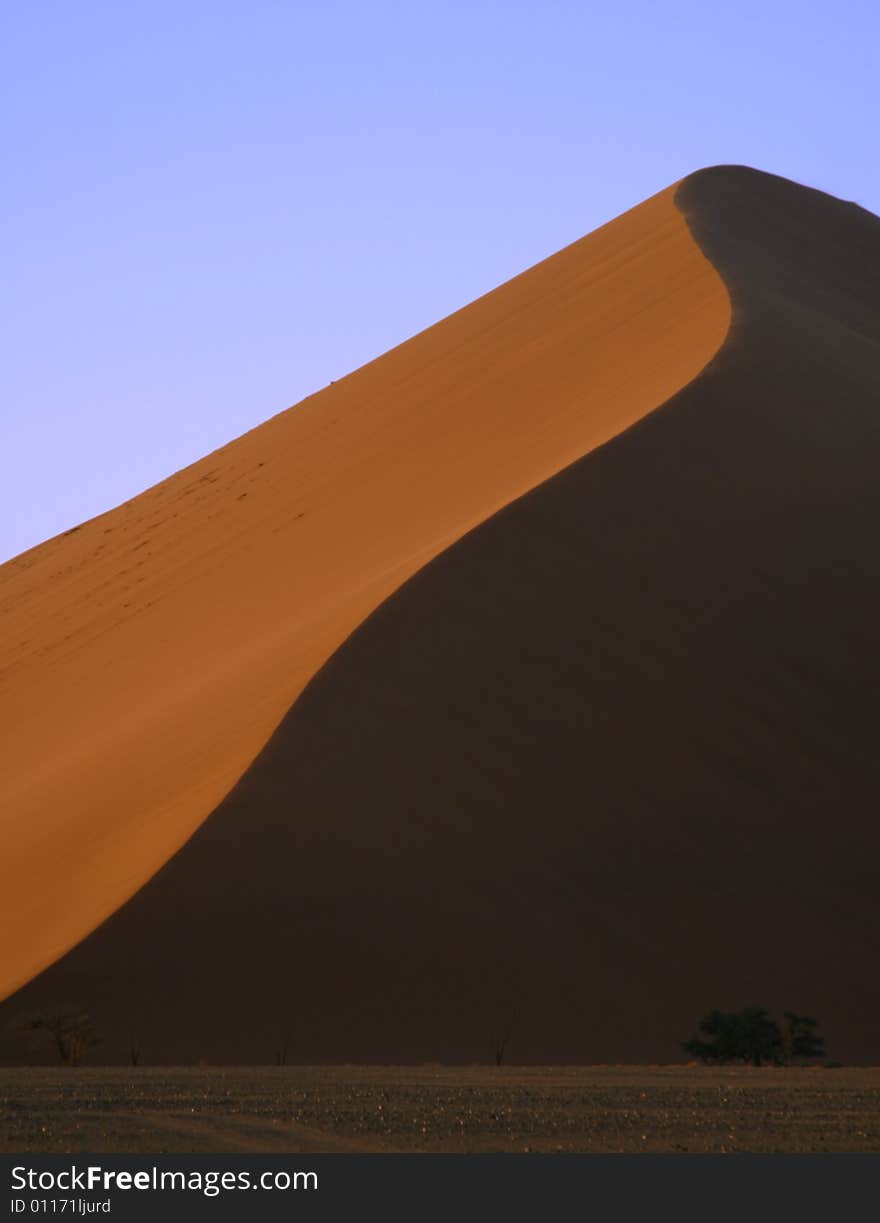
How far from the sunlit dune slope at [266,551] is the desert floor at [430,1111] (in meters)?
3.77

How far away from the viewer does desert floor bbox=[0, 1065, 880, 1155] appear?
8117mm

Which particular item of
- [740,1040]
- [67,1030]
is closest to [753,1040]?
[740,1040]

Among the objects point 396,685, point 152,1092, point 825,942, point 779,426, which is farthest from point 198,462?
point 152,1092

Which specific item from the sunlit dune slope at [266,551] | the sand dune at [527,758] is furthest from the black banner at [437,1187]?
the sunlit dune slope at [266,551]

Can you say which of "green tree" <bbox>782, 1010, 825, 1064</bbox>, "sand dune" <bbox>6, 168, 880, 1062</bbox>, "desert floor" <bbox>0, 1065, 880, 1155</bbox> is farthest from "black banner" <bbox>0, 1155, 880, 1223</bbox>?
"sand dune" <bbox>6, 168, 880, 1062</bbox>

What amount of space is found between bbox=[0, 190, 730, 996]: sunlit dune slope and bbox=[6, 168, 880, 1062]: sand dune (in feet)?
0.29

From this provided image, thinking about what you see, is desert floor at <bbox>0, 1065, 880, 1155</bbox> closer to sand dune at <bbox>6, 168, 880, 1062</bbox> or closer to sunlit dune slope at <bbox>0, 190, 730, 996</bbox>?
sand dune at <bbox>6, 168, 880, 1062</bbox>

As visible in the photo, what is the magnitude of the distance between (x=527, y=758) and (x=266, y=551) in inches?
352

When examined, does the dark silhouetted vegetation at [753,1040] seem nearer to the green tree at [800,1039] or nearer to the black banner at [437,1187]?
the green tree at [800,1039]

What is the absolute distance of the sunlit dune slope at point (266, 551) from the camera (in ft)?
52.6

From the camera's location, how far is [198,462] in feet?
119

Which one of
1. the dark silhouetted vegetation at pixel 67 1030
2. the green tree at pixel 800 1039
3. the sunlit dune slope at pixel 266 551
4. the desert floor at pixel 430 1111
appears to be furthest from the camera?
the sunlit dune slope at pixel 266 551

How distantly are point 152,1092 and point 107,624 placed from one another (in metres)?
15.4

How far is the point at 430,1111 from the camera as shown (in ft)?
30.0
